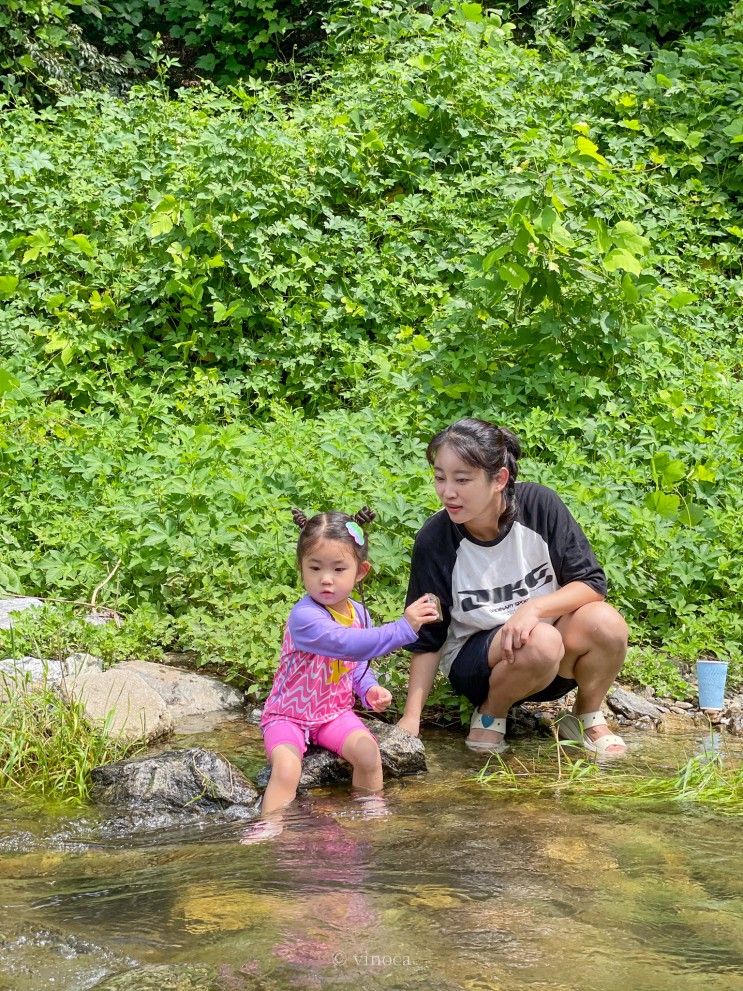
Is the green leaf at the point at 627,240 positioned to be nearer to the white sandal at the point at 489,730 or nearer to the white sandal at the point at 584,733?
the white sandal at the point at 584,733

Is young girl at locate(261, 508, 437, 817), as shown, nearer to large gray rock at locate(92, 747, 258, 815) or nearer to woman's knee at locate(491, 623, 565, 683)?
large gray rock at locate(92, 747, 258, 815)

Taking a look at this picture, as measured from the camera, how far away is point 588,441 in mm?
6395

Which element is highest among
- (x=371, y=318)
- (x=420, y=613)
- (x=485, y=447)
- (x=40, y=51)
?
(x=40, y=51)

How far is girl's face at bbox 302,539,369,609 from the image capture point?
154 inches

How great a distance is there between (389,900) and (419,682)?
1604 millimetres

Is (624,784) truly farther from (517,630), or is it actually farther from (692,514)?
(692,514)

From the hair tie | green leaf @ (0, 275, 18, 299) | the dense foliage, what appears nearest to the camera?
the hair tie

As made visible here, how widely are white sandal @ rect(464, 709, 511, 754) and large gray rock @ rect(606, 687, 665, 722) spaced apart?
69 centimetres

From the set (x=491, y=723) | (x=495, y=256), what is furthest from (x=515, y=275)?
(x=491, y=723)

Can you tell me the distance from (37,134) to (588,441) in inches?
212

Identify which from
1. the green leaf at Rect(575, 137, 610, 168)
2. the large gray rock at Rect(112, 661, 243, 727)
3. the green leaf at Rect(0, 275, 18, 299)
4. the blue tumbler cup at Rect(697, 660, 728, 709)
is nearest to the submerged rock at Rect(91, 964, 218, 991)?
the large gray rock at Rect(112, 661, 243, 727)

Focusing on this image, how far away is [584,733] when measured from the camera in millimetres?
4547

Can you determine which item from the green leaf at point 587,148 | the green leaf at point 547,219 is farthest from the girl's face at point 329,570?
the green leaf at point 587,148

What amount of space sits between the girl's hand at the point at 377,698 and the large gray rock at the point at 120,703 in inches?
35.5
